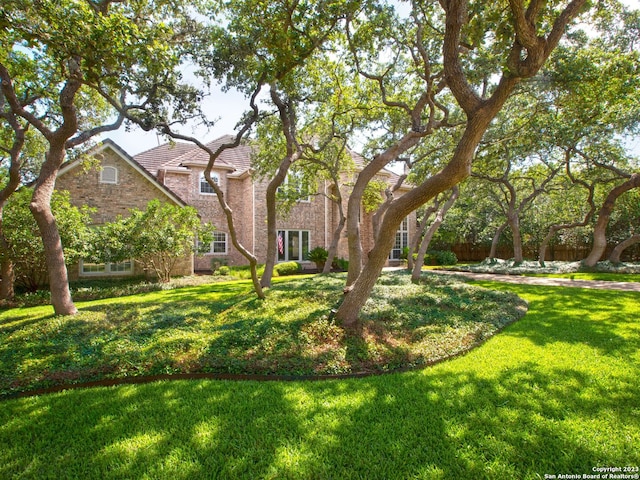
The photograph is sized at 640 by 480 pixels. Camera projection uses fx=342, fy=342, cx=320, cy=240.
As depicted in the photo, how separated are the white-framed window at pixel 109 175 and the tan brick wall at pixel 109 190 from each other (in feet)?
0.42

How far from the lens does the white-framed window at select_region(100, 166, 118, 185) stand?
1620cm

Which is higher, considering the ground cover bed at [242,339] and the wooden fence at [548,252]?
the wooden fence at [548,252]

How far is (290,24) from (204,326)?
21.1 ft

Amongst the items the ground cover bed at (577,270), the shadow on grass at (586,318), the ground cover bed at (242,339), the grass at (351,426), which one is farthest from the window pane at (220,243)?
the grass at (351,426)

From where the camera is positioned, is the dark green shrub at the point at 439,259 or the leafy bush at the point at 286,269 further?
the dark green shrub at the point at 439,259

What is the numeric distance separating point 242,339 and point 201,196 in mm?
16635

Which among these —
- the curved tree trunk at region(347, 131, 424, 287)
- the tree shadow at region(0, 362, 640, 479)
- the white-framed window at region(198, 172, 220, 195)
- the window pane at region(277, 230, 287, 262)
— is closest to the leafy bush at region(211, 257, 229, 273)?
the window pane at region(277, 230, 287, 262)

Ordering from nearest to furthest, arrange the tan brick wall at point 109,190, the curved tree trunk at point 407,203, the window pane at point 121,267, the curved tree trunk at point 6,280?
1. the curved tree trunk at point 407,203
2. the curved tree trunk at point 6,280
3. the tan brick wall at point 109,190
4. the window pane at point 121,267

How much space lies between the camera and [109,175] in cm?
1633

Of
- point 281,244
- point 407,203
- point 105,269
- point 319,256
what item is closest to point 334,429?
point 407,203

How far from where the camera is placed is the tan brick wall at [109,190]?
15664 mm

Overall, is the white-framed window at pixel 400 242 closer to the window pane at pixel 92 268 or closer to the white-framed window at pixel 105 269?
the white-framed window at pixel 105 269

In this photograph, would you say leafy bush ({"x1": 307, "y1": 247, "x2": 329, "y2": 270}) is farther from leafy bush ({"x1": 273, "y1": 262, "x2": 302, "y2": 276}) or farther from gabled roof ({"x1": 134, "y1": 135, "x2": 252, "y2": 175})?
gabled roof ({"x1": 134, "y1": 135, "x2": 252, "y2": 175})

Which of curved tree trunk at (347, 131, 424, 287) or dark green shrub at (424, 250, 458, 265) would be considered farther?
dark green shrub at (424, 250, 458, 265)
